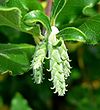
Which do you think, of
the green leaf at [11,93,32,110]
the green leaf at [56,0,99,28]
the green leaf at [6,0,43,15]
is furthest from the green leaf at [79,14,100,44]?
the green leaf at [11,93,32,110]

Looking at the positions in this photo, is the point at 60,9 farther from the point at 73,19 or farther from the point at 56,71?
the point at 56,71

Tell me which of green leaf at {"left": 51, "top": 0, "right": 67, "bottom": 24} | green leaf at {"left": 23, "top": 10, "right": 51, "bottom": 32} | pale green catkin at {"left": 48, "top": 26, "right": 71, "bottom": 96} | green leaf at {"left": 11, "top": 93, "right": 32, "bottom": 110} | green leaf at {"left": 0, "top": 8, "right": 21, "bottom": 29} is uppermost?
green leaf at {"left": 51, "top": 0, "right": 67, "bottom": 24}

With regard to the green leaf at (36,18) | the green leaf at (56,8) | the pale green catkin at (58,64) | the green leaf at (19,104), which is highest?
the green leaf at (56,8)

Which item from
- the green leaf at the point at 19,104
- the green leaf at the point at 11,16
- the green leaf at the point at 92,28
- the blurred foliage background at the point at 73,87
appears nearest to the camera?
the green leaf at the point at 11,16

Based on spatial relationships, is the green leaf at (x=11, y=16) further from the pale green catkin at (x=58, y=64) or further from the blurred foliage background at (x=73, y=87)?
the blurred foliage background at (x=73, y=87)

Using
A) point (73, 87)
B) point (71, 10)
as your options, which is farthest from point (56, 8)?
point (73, 87)

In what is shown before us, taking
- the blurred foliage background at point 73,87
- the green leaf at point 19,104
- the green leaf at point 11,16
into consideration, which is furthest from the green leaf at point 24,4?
the blurred foliage background at point 73,87

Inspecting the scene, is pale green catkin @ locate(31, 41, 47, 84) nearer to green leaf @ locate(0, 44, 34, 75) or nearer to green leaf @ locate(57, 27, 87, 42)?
green leaf @ locate(57, 27, 87, 42)

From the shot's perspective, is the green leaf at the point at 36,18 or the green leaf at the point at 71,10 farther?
the green leaf at the point at 71,10
